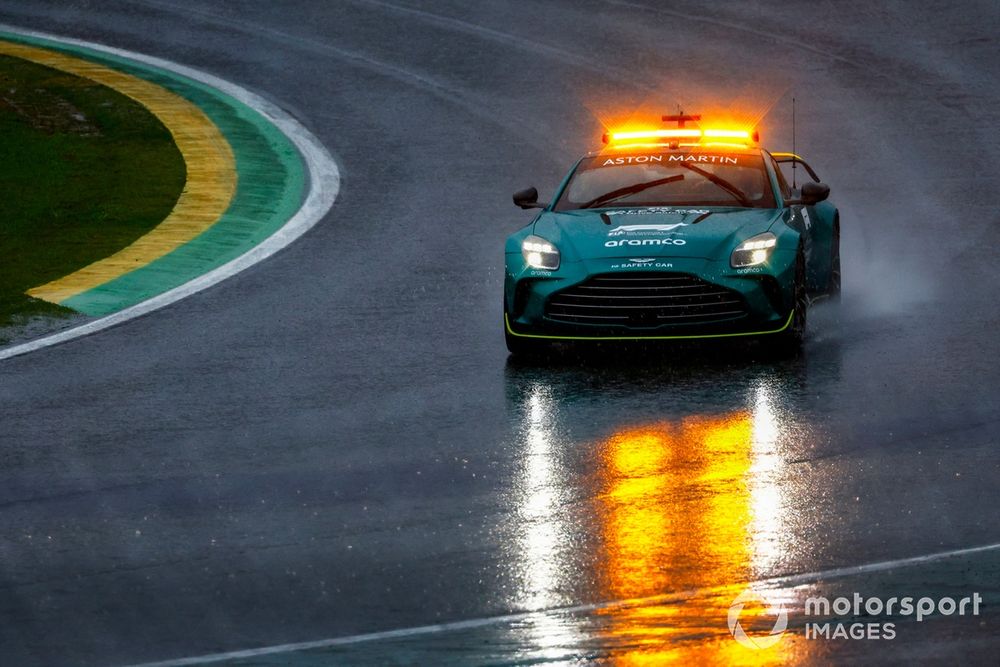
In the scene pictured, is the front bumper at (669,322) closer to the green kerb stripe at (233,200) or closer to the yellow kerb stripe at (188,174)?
the green kerb stripe at (233,200)

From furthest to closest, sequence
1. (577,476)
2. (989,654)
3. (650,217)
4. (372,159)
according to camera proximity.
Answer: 1. (372,159)
2. (650,217)
3. (577,476)
4. (989,654)

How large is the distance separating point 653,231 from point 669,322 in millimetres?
745

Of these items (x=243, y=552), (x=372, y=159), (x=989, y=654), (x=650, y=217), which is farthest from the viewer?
(x=372, y=159)

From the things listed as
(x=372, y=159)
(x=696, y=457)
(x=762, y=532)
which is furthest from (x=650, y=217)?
(x=372, y=159)

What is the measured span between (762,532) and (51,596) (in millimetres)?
2985

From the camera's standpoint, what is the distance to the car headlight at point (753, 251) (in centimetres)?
1260

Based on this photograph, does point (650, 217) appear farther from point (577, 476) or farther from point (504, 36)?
point (504, 36)

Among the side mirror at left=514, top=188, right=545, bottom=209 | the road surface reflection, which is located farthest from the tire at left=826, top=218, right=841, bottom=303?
the road surface reflection

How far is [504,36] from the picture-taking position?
28.4 metres

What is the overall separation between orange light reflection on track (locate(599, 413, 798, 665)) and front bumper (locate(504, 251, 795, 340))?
5.14 ft

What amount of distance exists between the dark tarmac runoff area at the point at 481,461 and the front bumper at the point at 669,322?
24 centimetres

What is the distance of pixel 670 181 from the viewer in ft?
46.4

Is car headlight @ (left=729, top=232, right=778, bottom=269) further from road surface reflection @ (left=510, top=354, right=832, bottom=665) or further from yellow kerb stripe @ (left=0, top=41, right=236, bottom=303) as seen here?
yellow kerb stripe @ (left=0, top=41, right=236, bottom=303)
